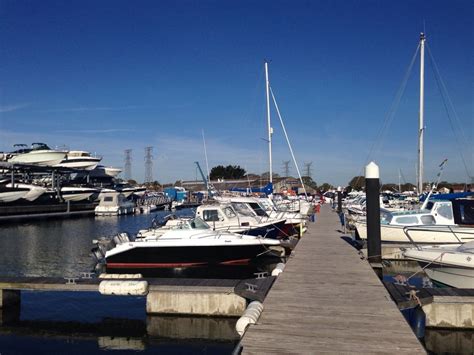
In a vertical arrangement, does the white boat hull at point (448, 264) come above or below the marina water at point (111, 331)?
above

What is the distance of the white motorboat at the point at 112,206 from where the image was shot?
6681 cm

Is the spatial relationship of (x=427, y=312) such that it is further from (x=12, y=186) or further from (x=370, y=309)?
(x=12, y=186)

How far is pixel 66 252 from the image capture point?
27672mm

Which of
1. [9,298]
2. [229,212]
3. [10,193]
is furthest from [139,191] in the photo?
[9,298]

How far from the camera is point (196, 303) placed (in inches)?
471

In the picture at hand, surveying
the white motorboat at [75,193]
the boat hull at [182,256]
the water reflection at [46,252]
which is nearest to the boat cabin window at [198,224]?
the boat hull at [182,256]

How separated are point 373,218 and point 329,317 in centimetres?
709

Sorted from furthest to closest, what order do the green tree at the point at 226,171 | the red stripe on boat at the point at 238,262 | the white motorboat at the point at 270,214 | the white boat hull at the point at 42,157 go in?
the green tree at the point at 226,171
the white boat hull at the point at 42,157
the white motorboat at the point at 270,214
the red stripe on boat at the point at 238,262

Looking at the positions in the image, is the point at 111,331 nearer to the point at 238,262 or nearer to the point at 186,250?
the point at 186,250

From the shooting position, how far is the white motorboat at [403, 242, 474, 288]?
12.5m

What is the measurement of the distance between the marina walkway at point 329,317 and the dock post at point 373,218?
6.10ft

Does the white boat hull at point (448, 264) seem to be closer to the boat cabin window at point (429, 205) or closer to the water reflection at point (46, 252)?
the boat cabin window at point (429, 205)

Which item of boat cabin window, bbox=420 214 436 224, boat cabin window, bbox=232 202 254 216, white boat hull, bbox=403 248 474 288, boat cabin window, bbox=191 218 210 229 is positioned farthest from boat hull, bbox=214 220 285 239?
white boat hull, bbox=403 248 474 288

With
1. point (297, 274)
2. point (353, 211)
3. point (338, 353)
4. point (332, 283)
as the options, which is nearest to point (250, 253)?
point (297, 274)
